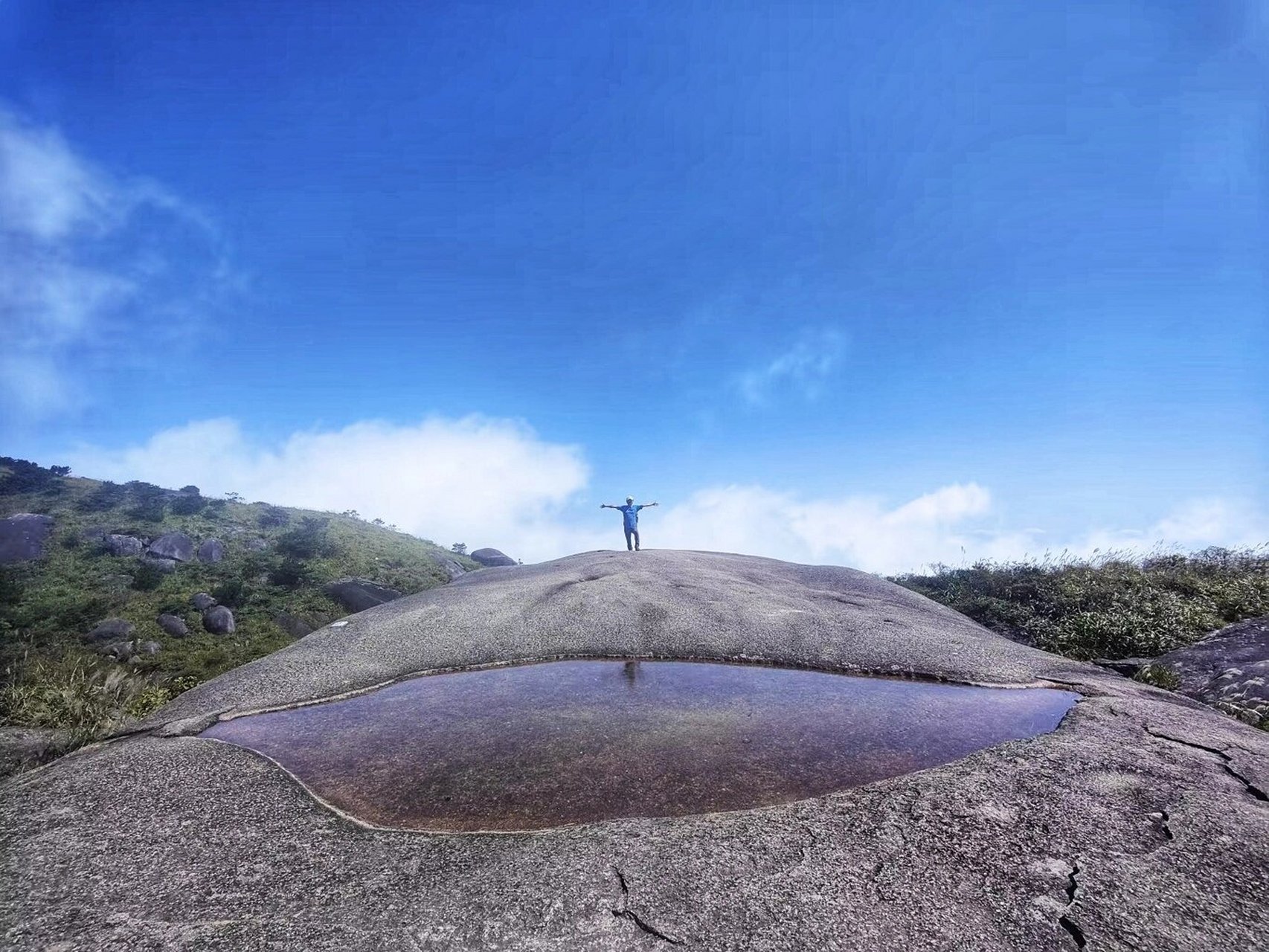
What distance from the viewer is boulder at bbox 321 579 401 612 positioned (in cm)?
2194

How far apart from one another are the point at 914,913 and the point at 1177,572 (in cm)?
1818

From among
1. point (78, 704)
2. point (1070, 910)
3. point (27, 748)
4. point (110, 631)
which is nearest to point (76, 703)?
point (78, 704)

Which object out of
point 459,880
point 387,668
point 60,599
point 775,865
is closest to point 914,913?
point 775,865

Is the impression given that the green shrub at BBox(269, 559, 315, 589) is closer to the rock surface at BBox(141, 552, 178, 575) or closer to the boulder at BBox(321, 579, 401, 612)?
the boulder at BBox(321, 579, 401, 612)

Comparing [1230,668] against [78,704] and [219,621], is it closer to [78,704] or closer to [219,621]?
[78,704]

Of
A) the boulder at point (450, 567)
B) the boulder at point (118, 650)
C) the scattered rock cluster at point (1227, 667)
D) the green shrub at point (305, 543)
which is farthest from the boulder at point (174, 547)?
the scattered rock cluster at point (1227, 667)

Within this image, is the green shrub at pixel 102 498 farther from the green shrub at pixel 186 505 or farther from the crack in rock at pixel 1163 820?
the crack in rock at pixel 1163 820

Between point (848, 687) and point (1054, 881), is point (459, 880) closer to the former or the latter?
point (1054, 881)

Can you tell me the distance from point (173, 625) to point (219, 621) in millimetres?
1215

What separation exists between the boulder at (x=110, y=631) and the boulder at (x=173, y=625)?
87cm

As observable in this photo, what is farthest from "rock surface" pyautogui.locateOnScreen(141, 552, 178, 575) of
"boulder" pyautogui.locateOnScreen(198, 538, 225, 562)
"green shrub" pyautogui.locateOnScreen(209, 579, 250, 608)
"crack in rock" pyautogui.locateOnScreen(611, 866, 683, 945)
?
"crack in rock" pyautogui.locateOnScreen(611, 866, 683, 945)

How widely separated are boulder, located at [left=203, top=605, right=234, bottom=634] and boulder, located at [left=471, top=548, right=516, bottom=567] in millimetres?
19081

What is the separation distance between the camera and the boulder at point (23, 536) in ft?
79.5

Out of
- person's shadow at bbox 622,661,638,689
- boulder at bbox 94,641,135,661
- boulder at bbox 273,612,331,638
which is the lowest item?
person's shadow at bbox 622,661,638,689
